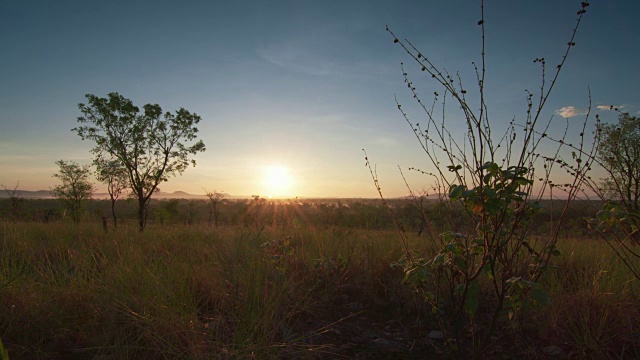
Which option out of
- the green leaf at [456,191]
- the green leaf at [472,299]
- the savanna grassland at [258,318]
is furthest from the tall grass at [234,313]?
the green leaf at [456,191]

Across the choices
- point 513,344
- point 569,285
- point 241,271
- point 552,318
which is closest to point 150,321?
point 241,271

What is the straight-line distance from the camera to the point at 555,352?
284 centimetres

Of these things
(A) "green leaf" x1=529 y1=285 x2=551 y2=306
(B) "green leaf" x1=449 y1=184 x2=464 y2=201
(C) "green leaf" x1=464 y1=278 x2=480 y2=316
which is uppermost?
(B) "green leaf" x1=449 y1=184 x2=464 y2=201

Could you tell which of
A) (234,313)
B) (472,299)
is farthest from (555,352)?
(234,313)

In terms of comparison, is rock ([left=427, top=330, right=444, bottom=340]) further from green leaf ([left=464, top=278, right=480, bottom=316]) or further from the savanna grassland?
green leaf ([left=464, top=278, right=480, bottom=316])

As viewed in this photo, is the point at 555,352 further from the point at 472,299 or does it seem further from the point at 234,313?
the point at 234,313

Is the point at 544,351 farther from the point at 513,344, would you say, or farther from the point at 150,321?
the point at 150,321

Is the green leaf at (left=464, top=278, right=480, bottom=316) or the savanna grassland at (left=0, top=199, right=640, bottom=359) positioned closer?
the green leaf at (left=464, top=278, right=480, bottom=316)

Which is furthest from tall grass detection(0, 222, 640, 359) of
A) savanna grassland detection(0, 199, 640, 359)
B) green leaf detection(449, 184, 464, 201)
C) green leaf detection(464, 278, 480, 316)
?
green leaf detection(449, 184, 464, 201)

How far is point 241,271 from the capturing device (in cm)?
367

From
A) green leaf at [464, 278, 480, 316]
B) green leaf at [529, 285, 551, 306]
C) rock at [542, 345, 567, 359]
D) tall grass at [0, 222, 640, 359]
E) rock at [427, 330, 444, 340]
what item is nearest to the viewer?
green leaf at [529, 285, 551, 306]

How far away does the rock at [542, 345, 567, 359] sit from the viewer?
281 cm

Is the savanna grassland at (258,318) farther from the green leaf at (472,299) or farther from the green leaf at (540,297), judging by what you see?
the green leaf at (540,297)

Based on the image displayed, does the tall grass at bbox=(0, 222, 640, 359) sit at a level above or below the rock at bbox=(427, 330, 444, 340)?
above
